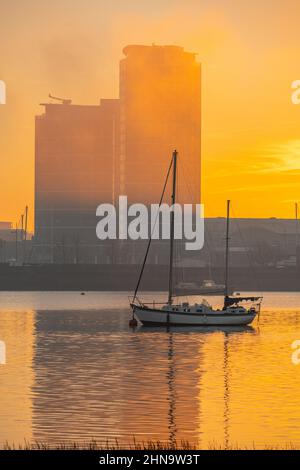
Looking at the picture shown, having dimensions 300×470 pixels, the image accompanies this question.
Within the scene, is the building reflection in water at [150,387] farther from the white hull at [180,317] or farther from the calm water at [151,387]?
the white hull at [180,317]

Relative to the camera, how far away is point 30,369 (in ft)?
236

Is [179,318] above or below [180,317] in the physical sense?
below

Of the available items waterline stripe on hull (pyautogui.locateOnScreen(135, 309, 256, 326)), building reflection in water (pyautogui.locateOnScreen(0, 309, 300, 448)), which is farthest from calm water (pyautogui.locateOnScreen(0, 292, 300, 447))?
waterline stripe on hull (pyautogui.locateOnScreen(135, 309, 256, 326))

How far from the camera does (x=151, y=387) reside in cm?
6088

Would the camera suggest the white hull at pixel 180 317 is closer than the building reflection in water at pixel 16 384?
No

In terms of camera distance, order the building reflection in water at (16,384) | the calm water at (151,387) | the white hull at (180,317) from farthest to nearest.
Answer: the white hull at (180,317) < the calm water at (151,387) < the building reflection in water at (16,384)

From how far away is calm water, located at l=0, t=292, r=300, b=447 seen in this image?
4466 cm

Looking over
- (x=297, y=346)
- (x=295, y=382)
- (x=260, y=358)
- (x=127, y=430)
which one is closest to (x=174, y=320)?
(x=297, y=346)

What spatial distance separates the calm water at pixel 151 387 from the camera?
44656mm

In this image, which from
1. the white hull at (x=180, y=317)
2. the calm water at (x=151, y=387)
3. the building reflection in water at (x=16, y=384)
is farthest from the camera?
the white hull at (x=180, y=317)

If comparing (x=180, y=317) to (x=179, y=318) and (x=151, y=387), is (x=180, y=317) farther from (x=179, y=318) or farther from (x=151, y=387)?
(x=151, y=387)

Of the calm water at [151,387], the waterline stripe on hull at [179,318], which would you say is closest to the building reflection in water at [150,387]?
the calm water at [151,387]

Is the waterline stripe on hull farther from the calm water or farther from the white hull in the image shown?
the calm water

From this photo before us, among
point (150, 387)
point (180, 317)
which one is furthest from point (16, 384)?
point (180, 317)
